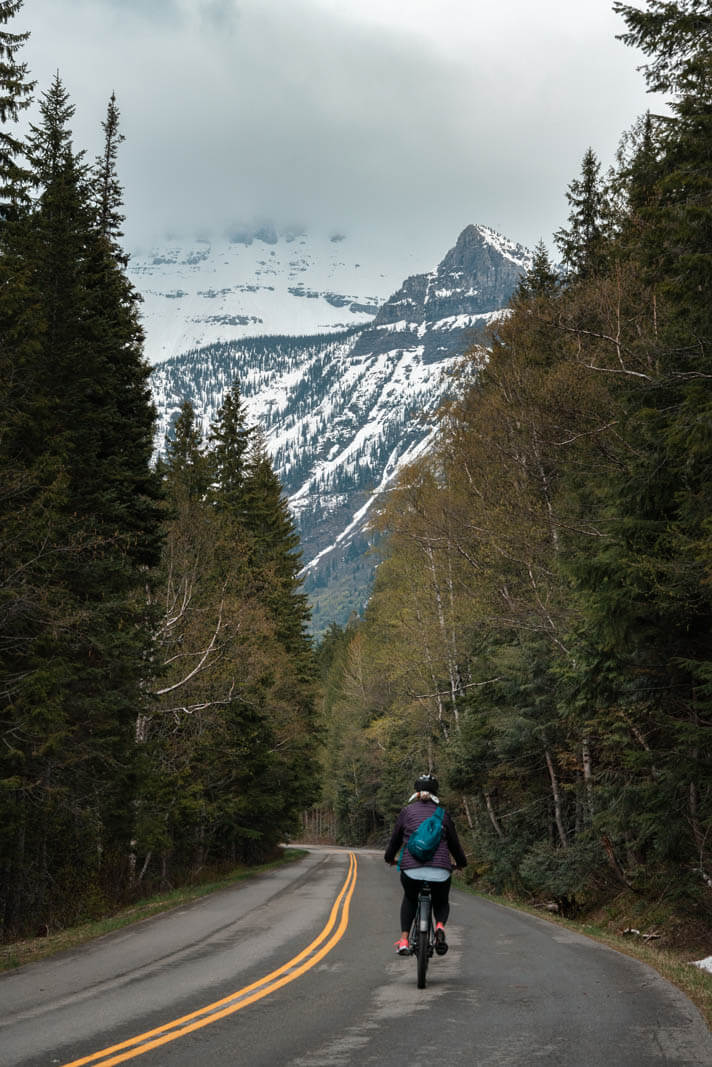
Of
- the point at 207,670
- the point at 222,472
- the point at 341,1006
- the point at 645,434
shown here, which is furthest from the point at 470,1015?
the point at 222,472

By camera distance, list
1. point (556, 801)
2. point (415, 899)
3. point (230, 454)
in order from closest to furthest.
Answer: point (415, 899) → point (556, 801) → point (230, 454)

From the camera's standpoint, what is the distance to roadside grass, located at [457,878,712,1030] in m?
9.04

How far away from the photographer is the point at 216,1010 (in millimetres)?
7957

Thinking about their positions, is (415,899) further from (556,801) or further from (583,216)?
(583,216)

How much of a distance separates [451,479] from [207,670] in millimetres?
9471

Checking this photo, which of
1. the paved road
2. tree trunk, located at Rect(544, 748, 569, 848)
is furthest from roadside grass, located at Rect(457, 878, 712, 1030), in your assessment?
tree trunk, located at Rect(544, 748, 569, 848)

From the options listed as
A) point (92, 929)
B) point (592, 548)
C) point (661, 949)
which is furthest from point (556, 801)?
point (92, 929)

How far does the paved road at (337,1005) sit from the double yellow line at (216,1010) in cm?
2

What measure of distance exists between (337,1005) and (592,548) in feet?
30.2

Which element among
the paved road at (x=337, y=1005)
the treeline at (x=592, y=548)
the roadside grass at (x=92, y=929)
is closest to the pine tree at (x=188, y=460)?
the treeline at (x=592, y=548)

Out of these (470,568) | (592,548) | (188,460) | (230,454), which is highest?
(230,454)

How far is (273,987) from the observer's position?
9.07m

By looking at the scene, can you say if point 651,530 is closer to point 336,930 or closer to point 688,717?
point 688,717

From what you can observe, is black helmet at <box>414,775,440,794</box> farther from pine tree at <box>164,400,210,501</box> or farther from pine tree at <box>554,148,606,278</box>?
pine tree at <box>164,400,210,501</box>
